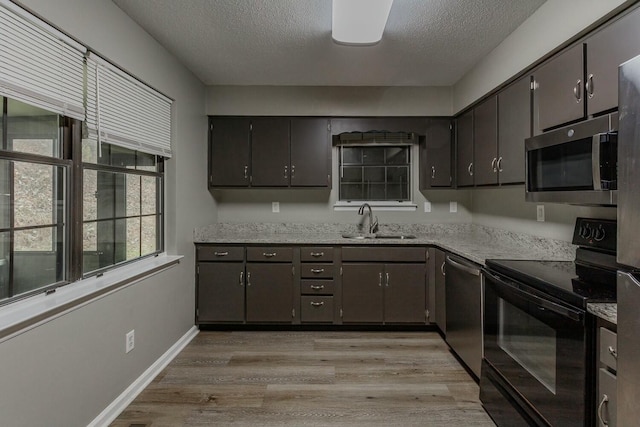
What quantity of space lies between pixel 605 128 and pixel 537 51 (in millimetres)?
970

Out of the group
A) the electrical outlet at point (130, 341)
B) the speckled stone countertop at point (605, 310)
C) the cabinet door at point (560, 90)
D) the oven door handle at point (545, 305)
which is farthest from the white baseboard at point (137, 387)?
the cabinet door at point (560, 90)

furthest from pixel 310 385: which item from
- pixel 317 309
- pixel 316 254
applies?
pixel 316 254

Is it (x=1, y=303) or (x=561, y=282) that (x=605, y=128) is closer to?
(x=561, y=282)

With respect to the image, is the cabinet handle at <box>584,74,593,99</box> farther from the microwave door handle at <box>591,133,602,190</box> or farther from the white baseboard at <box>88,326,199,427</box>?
the white baseboard at <box>88,326,199,427</box>

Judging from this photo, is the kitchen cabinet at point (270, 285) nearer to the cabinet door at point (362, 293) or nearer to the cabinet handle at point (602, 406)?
the cabinet door at point (362, 293)

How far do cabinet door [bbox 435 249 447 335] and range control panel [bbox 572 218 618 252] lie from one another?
1.18m

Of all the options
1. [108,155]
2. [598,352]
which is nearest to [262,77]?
[108,155]

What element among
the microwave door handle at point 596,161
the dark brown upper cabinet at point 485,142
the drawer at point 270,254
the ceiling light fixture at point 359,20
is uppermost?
the ceiling light fixture at point 359,20

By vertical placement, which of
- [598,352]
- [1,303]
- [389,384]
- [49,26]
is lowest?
[389,384]

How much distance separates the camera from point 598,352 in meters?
1.35

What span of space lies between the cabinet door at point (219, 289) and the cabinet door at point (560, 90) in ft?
8.75

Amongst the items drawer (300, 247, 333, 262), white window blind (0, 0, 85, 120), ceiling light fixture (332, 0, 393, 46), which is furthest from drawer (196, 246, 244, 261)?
ceiling light fixture (332, 0, 393, 46)

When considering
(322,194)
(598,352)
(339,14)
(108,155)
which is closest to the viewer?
(598,352)

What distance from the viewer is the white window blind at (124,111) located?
2025 millimetres
